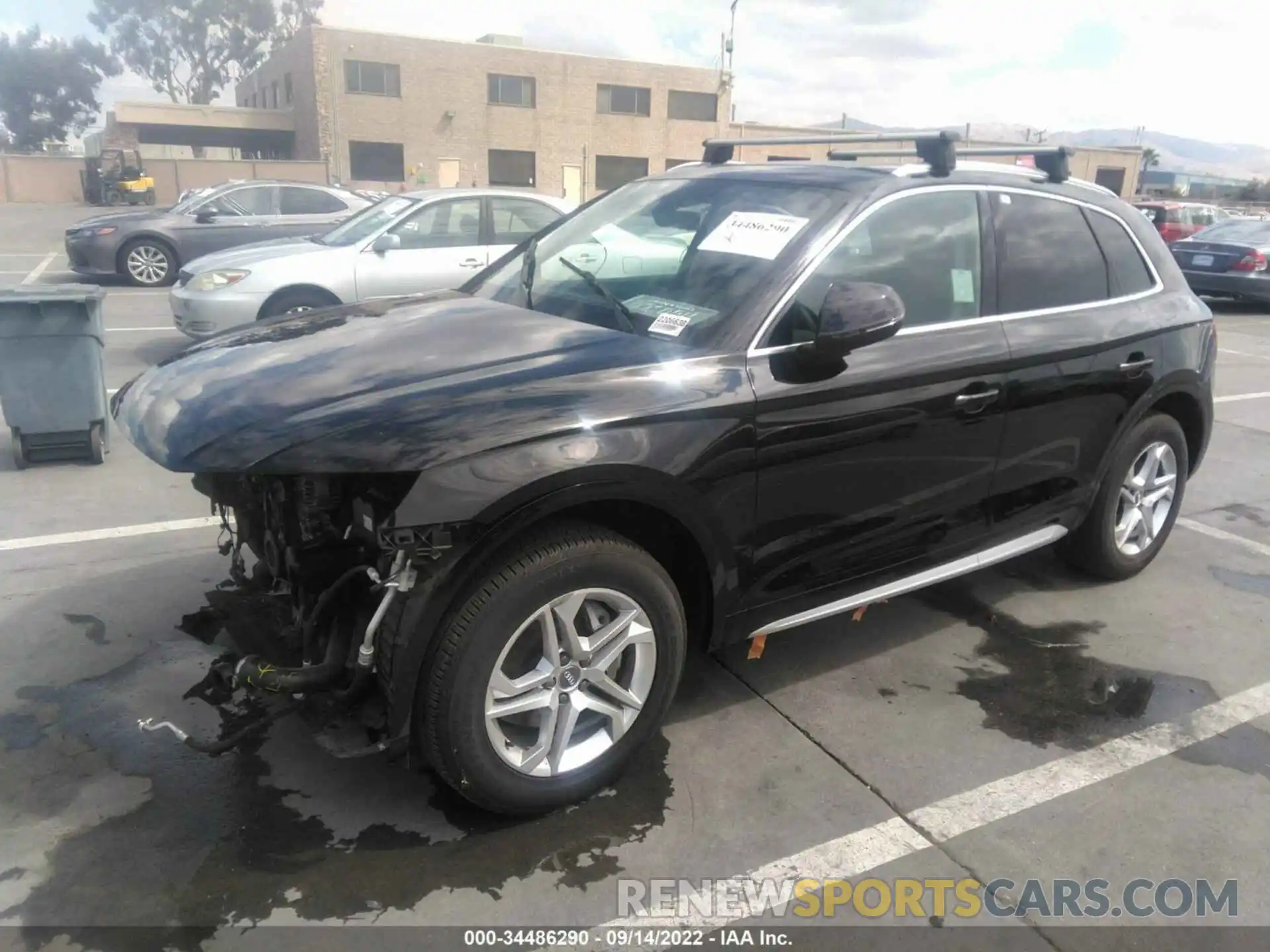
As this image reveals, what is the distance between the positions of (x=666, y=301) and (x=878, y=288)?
2.29 ft

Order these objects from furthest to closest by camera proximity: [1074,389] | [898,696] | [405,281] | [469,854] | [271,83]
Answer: [271,83] → [405,281] → [1074,389] → [898,696] → [469,854]

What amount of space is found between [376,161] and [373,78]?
3.50m

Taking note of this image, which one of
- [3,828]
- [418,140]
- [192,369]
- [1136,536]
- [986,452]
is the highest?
[418,140]

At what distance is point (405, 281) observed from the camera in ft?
27.6

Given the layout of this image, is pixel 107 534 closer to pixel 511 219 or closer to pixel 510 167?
pixel 511 219

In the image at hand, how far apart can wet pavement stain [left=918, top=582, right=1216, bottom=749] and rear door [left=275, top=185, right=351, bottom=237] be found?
11494mm

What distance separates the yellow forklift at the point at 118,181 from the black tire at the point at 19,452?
121 ft

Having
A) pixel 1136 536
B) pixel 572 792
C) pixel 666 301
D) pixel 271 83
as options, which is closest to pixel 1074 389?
pixel 1136 536

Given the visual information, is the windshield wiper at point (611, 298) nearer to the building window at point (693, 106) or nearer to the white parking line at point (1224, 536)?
the white parking line at point (1224, 536)

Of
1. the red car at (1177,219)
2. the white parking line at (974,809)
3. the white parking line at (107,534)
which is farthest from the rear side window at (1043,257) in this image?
the red car at (1177,219)

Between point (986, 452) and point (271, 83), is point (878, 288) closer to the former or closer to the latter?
point (986, 452)

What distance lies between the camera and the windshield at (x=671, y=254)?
124 inches

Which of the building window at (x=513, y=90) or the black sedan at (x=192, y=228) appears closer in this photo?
the black sedan at (x=192, y=228)

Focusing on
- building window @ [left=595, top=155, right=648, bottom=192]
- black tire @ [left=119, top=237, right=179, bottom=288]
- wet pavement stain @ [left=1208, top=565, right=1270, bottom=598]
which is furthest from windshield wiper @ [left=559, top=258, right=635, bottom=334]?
building window @ [left=595, top=155, right=648, bottom=192]
